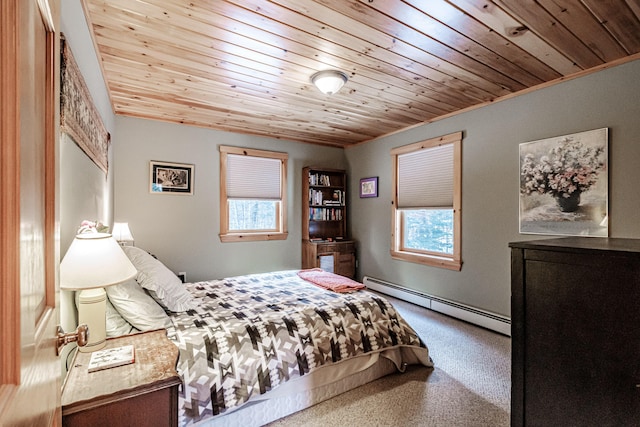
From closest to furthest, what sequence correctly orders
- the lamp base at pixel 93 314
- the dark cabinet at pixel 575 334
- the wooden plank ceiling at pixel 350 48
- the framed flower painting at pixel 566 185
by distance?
the dark cabinet at pixel 575 334 < the lamp base at pixel 93 314 < the wooden plank ceiling at pixel 350 48 < the framed flower painting at pixel 566 185

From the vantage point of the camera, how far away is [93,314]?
1451 mm

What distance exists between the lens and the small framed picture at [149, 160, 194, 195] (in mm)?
4004

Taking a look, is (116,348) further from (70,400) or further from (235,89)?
(235,89)

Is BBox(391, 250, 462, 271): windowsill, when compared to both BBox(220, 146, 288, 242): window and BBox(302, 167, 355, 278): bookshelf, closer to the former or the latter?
BBox(302, 167, 355, 278): bookshelf

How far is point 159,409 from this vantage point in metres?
1.24

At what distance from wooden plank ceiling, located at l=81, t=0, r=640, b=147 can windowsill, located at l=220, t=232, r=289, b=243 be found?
181 centimetres

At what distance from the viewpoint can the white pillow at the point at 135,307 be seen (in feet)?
5.82

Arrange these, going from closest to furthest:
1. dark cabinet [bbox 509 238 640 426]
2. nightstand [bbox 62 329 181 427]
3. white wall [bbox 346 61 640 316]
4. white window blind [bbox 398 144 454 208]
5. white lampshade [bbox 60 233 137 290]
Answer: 1. dark cabinet [bbox 509 238 640 426]
2. nightstand [bbox 62 329 181 427]
3. white lampshade [bbox 60 233 137 290]
4. white wall [bbox 346 61 640 316]
5. white window blind [bbox 398 144 454 208]

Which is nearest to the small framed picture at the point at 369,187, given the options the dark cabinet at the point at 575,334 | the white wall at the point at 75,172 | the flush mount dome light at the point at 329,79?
the flush mount dome light at the point at 329,79

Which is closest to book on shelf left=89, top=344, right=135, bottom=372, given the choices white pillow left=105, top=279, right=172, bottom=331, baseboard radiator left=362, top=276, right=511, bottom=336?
white pillow left=105, top=279, right=172, bottom=331

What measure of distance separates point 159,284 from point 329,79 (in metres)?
2.09

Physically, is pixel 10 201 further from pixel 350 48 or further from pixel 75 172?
pixel 350 48

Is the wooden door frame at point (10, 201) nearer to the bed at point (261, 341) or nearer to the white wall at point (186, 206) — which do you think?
the bed at point (261, 341)

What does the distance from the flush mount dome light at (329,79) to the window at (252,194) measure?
220 cm
